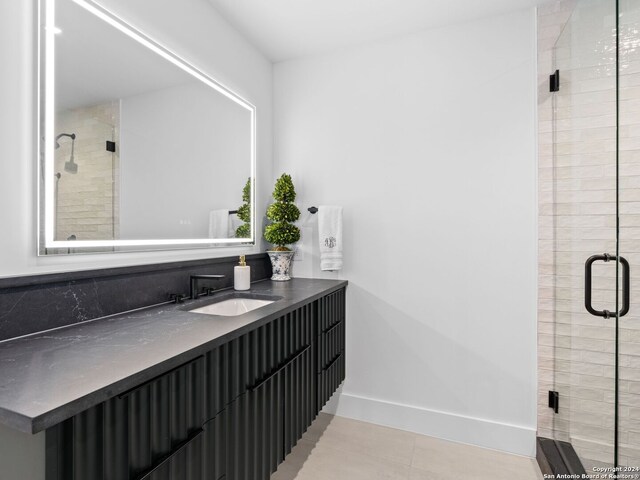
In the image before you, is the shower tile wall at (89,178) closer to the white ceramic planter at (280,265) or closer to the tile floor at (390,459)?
the white ceramic planter at (280,265)

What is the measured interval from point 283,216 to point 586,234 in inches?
67.9

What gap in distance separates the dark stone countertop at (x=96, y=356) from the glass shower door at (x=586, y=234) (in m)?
1.44


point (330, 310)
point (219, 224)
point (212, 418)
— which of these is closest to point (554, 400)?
point (330, 310)

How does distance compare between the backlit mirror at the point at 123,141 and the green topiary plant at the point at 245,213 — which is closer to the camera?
the backlit mirror at the point at 123,141

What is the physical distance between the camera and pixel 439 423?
219cm

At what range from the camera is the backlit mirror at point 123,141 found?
121cm

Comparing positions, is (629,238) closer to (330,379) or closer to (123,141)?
(330,379)

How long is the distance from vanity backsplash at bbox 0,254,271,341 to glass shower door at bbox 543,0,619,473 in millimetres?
1945

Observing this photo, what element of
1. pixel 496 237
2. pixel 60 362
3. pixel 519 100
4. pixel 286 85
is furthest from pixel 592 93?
pixel 60 362

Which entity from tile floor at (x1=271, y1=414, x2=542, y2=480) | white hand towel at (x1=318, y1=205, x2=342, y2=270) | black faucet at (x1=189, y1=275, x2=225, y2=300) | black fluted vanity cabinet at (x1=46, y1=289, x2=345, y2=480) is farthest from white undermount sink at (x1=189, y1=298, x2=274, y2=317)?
tile floor at (x1=271, y1=414, x2=542, y2=480)

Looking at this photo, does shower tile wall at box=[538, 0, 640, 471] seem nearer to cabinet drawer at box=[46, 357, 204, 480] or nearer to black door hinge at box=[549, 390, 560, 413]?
black door hinge at box=[549, 390, 560, 413]

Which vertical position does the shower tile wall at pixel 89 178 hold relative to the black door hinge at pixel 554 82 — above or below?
below

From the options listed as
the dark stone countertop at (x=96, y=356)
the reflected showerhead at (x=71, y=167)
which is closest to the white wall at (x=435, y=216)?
the dark stone countertop at (x=96, y=356)

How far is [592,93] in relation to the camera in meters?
1.60
